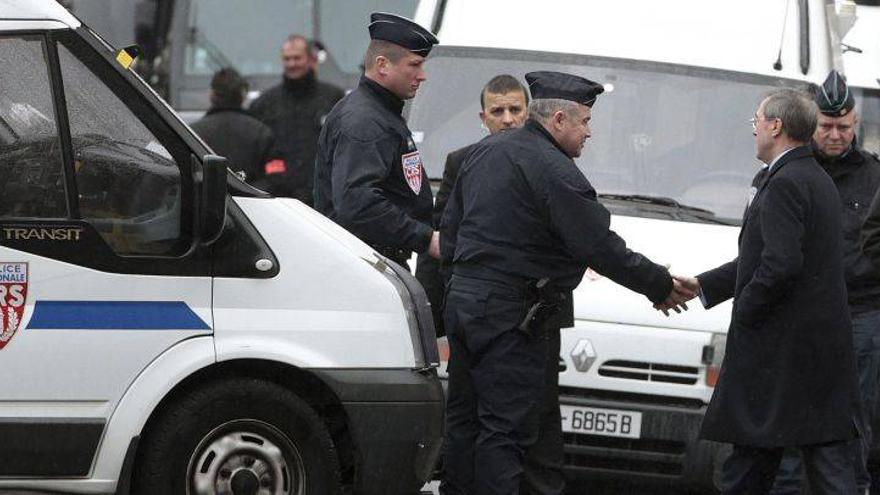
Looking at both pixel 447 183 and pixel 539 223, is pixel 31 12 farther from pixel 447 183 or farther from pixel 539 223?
pixel 447 183

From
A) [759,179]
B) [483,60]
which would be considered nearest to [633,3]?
[483,60]

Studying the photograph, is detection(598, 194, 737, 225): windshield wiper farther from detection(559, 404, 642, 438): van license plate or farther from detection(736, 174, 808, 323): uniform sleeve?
detection(736, 174, 808, 323): uniform sleeve

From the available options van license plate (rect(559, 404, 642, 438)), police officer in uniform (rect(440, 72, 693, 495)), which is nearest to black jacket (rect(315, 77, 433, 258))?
police officer in uniform (rect(440, 72, 693, 495))

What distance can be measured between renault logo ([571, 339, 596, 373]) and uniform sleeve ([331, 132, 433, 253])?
83 centimetres

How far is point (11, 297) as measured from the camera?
6914 mm

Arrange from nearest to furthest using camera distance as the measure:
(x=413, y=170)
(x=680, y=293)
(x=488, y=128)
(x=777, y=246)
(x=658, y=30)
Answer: (x=777, y=246), (x=680, y=293), (x=413, y=170), (x=488, y=128), (x=658, y=30)

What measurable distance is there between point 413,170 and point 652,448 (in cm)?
151

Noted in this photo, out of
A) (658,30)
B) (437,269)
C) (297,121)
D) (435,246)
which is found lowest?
(437,269)

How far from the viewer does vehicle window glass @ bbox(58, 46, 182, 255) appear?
276 inches

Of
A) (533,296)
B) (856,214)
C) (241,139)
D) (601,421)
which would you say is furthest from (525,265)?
(241,139)

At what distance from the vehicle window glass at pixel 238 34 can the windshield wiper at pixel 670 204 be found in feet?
31.5

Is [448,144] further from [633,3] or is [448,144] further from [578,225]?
[578,225]

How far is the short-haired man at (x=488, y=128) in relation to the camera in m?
8.85

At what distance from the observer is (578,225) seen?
754 cm
